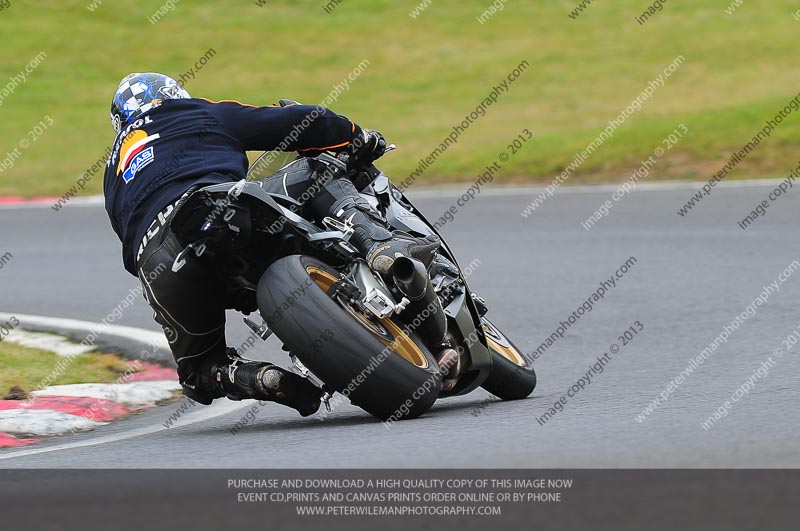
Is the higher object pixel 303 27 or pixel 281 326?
pixel 281 326

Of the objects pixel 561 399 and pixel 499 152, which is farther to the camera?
pixel 499 152

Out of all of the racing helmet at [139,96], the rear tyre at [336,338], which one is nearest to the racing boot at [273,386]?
the rear tyre at [336,338]

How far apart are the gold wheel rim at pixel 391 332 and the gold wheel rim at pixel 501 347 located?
35.7 inches

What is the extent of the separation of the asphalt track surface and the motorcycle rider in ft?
0.89

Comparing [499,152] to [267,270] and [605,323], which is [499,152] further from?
[267,270]

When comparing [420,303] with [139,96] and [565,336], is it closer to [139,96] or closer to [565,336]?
[139,96]

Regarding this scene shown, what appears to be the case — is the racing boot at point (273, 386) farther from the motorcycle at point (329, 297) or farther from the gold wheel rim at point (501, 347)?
the gold wheel rim at point (501, 347)

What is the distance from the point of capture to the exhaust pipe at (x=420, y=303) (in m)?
4.94

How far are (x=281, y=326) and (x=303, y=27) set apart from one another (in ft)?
81.0

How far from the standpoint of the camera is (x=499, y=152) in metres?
17.5
